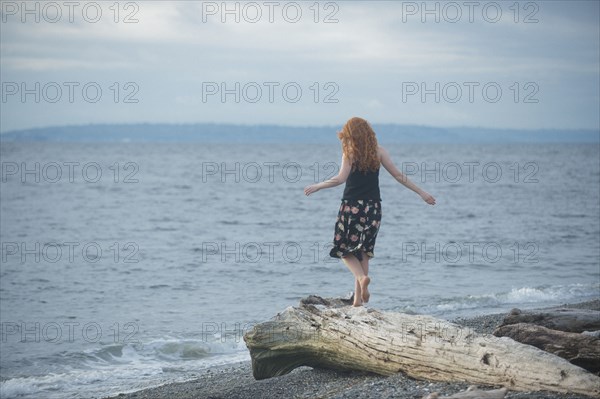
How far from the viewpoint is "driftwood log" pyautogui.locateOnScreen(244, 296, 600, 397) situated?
6641 mm

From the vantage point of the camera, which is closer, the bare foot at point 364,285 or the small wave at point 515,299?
the bare foot at point 364,285

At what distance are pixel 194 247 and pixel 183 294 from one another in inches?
373

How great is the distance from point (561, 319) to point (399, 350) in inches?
86.6

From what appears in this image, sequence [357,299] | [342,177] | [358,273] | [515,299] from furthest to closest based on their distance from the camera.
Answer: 1. [515,299]
2. [357,299]
3. [358,273]
4. [342,177]

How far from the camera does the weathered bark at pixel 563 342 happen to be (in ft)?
23.0

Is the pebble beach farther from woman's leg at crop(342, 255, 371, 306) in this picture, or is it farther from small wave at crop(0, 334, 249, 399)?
woman's leg at crop(342, 255, 371, 306)

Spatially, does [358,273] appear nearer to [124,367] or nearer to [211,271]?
[124,367]

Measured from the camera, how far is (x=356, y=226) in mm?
8664

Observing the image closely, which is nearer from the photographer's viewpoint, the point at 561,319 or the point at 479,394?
the point at 479,394

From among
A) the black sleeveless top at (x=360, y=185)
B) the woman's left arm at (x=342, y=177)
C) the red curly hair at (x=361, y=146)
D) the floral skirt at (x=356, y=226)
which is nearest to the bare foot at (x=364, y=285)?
the floral skirt at (x=356, y=226)

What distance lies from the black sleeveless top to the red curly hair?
0.21 feet

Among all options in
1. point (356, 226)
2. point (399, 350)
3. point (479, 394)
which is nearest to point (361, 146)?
point (356, 226)

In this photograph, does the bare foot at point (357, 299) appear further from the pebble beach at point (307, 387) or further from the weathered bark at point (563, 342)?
the weathered bark at point (563, 342)

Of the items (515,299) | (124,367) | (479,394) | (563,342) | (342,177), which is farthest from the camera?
(515,299)
